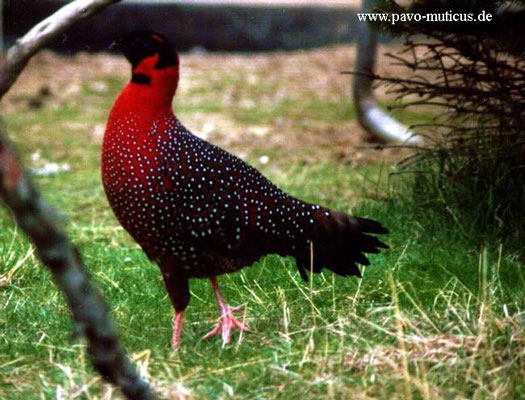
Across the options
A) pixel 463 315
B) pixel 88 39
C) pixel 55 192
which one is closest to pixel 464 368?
pixel 463 315

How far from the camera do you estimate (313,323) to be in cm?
320

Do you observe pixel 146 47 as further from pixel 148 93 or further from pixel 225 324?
pixel 225 324

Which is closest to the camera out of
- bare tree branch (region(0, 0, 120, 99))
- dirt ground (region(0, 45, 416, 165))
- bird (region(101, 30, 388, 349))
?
bird (region(101, 30, 388, 349))

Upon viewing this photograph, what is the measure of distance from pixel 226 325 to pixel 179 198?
0.54 meters

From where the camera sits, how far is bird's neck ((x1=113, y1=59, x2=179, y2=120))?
10.0 feet

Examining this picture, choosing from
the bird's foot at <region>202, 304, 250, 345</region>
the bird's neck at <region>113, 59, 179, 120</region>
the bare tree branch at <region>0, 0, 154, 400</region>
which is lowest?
the bird's foot at <region>202, 304, 250, 345</region>

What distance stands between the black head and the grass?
1.04 m

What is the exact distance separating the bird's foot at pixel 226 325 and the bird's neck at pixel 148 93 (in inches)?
31.9

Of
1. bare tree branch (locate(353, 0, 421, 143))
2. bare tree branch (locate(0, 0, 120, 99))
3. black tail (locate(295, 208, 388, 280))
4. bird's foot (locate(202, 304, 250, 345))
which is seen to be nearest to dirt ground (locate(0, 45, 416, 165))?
bare tree branch (locate(353, 0, 421, 143))

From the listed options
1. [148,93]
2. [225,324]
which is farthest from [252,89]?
[225,324]

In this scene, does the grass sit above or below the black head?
below

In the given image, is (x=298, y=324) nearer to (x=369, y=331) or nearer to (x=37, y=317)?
(x=369, y=331)

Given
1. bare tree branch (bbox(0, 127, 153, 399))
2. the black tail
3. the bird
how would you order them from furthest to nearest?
the black tail → the bird → bare tree branch (bbox(0, 127, 153, 399))

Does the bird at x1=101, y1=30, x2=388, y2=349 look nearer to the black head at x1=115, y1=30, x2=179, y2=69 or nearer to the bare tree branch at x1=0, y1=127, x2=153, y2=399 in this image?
the black head at x1=115, y1=30, x2=179, y2=69
